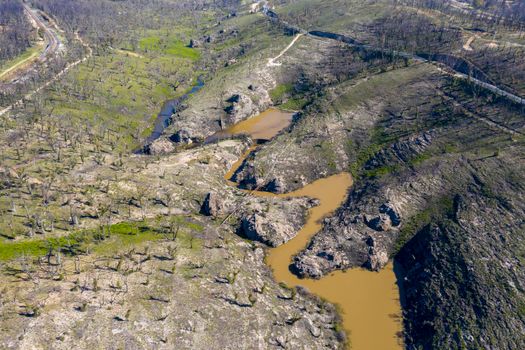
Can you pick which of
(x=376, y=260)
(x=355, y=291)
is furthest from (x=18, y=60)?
(x=355, y=291)

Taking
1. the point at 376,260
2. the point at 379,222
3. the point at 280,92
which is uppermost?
the point at 280,92

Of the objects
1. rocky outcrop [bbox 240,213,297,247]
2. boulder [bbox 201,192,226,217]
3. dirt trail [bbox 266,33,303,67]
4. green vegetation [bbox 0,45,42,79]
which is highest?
green vegetation [bbox 0,45,42,79]

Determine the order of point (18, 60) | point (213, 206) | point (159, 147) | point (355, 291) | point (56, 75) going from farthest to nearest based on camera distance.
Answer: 1. point (18, 60)
2. point (56, 75)
3. point (159, 147)
4. point (213, 206)
5. point (355, 291)

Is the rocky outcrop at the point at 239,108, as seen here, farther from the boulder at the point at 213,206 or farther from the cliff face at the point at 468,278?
the cliff face at the point at 468,278

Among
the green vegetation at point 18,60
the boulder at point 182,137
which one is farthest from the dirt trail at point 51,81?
the boulder at point 182,137

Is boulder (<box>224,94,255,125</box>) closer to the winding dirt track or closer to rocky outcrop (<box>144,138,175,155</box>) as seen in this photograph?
rocky outcrop (<box>144,138,175,155</box>)

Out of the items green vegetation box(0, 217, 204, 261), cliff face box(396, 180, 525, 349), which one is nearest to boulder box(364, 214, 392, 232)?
cliff face box(396, 180, 525, 349)

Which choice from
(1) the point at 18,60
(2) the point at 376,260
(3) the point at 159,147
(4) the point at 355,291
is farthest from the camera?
(1) the point at 18,60

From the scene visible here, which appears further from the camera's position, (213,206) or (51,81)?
(51,81)

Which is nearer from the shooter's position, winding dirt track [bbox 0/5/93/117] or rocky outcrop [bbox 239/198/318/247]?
rocky outcrop [bbox 239/198/318/247]

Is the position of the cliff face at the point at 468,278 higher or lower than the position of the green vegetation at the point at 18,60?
lower

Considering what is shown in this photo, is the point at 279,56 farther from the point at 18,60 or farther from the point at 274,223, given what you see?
the point at 18,60
